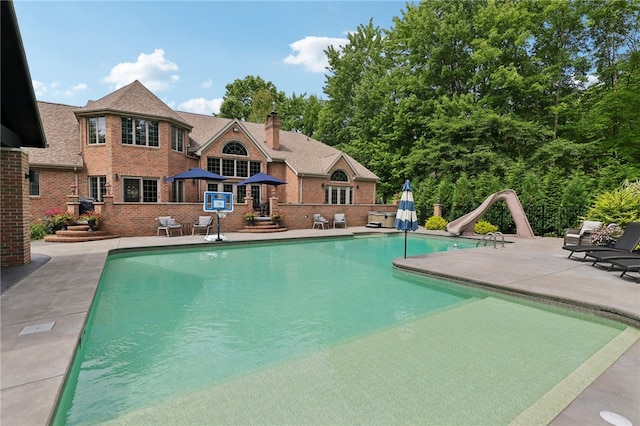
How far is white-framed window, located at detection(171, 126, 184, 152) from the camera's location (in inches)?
735

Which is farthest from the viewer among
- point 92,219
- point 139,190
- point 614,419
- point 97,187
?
point 139,190

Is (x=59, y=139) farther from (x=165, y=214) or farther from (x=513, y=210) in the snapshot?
(x=513, y=210)

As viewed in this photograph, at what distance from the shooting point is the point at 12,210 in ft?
23.9

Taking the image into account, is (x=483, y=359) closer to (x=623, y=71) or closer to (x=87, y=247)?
(x=87, y=247)

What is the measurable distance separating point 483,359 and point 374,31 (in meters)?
39.9

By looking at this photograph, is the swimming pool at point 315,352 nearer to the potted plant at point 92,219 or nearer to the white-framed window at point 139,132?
the potted plant at point 92,219

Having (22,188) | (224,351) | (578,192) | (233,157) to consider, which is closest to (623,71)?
(578,192)

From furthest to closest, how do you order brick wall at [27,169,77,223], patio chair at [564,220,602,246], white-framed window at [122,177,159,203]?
white-framed window at [122,177,159,203], brick wall at [27,169,77,223], patio chair at [564,220,602,246]

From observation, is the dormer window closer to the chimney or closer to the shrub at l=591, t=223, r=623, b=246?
the chimney

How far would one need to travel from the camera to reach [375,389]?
3271 millimetres

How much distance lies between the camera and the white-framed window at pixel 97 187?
56.1 ft

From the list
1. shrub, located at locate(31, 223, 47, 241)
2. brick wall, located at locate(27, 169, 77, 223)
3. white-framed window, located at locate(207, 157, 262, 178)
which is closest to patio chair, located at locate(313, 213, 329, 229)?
white-framed window, located at locate(207, 157, 262, 178)

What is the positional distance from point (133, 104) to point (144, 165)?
3.39 m

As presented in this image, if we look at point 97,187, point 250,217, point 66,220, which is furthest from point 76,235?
point 250,217
